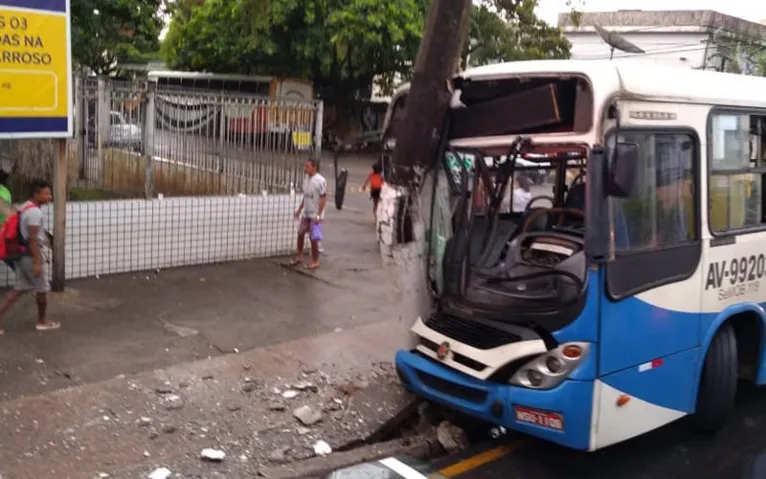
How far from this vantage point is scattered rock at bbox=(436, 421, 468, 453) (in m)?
5.44

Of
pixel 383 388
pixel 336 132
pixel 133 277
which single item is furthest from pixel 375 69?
pixel 383 388

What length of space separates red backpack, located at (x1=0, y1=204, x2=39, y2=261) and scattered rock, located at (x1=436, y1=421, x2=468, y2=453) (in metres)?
4.12

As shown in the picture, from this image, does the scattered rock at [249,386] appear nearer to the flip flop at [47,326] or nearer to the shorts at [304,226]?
the flip flop at [47,326]

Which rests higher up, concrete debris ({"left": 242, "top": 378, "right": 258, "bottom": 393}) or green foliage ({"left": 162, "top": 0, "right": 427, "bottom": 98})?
green foliage ({"left": 162, "top": 0, "right": 427, "bottom": 98})

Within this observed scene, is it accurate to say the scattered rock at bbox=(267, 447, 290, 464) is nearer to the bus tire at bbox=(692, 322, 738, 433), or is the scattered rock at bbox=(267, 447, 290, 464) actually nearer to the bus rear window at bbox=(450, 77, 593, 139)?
the bus rear window at bbox=(450, 77, 593, 139)

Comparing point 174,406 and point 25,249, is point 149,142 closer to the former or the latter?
point 25,249

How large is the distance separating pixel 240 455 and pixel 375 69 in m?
23.8

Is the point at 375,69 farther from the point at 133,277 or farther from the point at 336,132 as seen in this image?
the point at 133,277

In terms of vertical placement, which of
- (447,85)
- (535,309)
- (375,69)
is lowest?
(535,309)

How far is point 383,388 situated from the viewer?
639cm

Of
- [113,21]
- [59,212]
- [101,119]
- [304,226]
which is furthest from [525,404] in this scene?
[113,21]

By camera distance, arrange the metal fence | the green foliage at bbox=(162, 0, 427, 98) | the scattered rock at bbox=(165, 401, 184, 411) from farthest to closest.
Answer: the green foliage at bbox=(162, 0, 427, 98) → the metal fence → the scattered rock at bbox=(165, 401, 184, 411)

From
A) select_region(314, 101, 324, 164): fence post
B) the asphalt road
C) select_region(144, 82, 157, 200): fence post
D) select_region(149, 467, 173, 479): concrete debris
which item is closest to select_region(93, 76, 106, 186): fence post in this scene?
select_region(144, 82, 157, 200): fence post

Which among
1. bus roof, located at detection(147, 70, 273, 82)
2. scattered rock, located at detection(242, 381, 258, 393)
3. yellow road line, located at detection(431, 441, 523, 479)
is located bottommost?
yellow road line, located at detection(431, 441, 523, 479)
